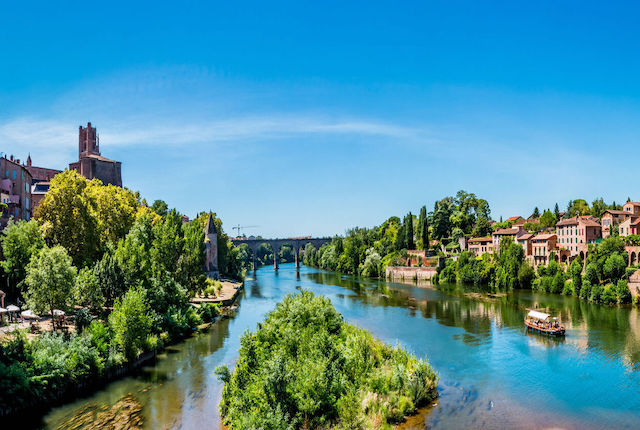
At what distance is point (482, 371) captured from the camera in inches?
1005

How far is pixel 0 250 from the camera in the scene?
36938 mm

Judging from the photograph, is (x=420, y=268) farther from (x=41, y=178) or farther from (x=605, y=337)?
(x=41, y=178)

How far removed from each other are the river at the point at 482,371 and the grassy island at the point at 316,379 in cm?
128

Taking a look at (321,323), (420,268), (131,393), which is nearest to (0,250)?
(131,393)

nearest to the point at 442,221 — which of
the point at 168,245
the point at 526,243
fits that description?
the point at 526,243

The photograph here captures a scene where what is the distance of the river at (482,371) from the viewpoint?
1966 cm

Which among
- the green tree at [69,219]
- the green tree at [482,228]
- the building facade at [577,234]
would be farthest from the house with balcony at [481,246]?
the green tree at [69,219]

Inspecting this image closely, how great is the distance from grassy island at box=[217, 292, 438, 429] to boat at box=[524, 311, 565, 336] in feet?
47.7

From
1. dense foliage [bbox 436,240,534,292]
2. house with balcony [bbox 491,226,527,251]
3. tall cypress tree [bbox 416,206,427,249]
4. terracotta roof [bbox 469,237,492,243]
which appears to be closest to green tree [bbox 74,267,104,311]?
dense foliage [bbox 436,240,534,292]

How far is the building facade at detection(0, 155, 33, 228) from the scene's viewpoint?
4078 cm

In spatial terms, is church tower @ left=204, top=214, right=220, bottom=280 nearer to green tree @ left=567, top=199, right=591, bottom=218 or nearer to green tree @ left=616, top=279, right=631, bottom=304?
green tree @ left=616, top=279, right=631, bottom=304

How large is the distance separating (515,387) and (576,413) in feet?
10.6

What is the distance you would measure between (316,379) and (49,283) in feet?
57.1

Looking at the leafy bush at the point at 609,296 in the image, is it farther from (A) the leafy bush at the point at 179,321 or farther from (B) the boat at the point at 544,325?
(A) the leafy bush at the point at 179,321
